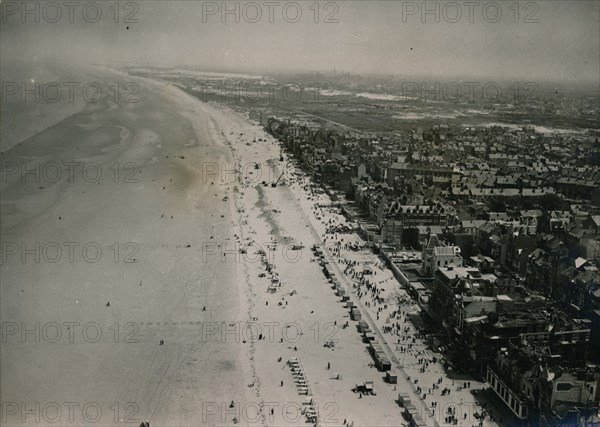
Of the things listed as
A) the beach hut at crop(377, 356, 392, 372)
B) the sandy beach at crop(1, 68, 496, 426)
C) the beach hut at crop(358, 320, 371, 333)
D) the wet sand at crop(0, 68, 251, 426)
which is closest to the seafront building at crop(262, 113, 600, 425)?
the sandy beach at crop(1, 68, 496, 426)

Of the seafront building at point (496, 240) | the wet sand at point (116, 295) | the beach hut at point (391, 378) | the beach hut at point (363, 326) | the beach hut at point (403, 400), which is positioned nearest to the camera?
the beach hut at point (403, 400)

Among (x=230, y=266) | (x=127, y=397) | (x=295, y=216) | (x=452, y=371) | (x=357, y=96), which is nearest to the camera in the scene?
(x=127, y=397)

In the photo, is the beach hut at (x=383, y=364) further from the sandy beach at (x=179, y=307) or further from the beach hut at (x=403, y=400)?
the beach hut at (x=403, y=400)

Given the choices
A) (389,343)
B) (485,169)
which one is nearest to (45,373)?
(389,343)

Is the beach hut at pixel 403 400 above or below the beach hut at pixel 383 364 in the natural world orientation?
below

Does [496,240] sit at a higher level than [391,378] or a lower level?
higher

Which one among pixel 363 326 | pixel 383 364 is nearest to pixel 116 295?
pixel 363 326

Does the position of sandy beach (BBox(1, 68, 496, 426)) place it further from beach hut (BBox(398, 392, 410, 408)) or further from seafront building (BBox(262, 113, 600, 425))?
seafront building (BBox(262, 113, 600, 425))

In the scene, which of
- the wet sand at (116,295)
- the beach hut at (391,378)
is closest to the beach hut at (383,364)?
the beach hut at (391,378)

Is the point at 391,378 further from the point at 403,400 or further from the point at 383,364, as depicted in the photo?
the point at 403,400

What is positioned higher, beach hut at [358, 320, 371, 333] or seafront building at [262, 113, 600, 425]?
seafront building at [262, 113, 600, 425]

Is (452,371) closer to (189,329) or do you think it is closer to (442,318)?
(442,318)
